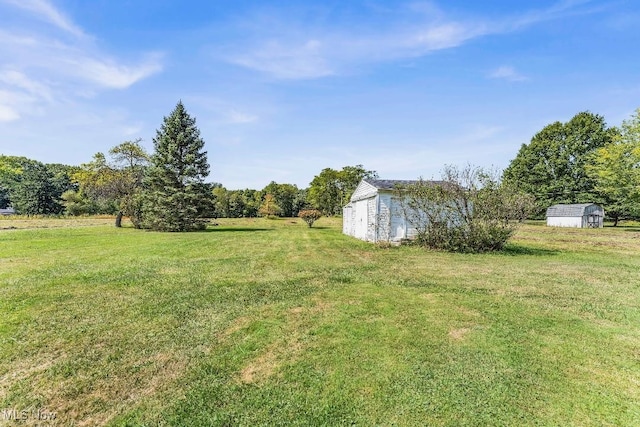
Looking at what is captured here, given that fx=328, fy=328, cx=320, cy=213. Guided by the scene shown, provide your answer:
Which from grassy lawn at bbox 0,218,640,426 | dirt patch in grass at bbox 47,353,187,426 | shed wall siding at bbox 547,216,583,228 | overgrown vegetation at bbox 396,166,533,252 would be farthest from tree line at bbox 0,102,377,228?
shed wall siding at bbox 547,216,583,228

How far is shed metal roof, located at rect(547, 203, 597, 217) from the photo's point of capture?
36.5 metres

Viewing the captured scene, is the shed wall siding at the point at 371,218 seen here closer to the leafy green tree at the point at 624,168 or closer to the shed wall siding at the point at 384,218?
the shed wall siding at the point at 384,218

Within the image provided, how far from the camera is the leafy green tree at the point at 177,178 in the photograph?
24.6 meters

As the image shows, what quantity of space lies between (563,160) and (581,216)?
10.4 m

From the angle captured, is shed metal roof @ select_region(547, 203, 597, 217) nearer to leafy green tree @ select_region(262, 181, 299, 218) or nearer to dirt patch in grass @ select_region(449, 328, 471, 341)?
leafy green tree @ select_region(262, 181, 299, 218)

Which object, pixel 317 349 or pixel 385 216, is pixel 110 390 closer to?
pixel 317 349

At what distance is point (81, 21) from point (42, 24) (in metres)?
0.93

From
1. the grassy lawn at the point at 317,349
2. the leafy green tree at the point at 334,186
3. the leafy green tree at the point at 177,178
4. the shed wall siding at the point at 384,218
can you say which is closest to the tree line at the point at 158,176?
the leafy green tree at the point at 177,178

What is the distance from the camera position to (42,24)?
8.72 meters

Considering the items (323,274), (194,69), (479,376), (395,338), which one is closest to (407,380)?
(479,376)

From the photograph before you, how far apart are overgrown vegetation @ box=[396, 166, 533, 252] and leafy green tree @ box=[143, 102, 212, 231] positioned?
57.0 ft

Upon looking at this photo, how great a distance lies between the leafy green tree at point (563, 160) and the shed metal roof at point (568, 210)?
1.86m

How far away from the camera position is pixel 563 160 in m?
43.1

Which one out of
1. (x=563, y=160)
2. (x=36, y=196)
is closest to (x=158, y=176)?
(x=36, y=196)
